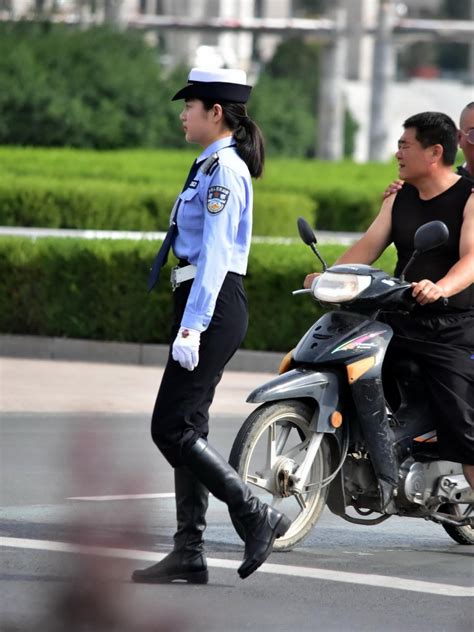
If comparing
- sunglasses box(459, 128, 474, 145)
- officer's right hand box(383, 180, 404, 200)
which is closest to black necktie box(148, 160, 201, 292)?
officer's right hand box(383, 180, 404, 200)

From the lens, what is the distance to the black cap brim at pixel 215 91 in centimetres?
593

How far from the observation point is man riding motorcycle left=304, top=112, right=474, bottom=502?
646cm

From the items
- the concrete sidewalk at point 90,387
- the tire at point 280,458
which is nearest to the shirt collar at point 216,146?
the tire at point 280,458

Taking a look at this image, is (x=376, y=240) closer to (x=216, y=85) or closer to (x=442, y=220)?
(x=442, y=220)

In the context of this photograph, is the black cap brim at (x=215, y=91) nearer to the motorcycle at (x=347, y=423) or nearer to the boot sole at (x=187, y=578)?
the motorcycle at (x=347, y=423)

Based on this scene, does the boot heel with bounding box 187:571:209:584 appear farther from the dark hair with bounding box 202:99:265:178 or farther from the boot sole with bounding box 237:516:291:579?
the dark hair with bounding box 202:99:265:178

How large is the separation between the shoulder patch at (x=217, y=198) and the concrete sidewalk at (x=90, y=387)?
5182 millimetres

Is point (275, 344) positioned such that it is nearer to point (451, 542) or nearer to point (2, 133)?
point (451, 542)

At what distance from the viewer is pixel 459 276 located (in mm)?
6355

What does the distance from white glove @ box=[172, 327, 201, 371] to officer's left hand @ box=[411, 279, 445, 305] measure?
94cm

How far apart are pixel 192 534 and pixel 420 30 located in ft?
161

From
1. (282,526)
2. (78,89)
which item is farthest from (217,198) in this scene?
(78,89)

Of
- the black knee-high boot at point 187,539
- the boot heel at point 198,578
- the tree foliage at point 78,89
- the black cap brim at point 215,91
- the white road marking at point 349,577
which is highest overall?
the black cap brim at point 215,91

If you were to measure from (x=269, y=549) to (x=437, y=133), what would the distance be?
5.70ft
